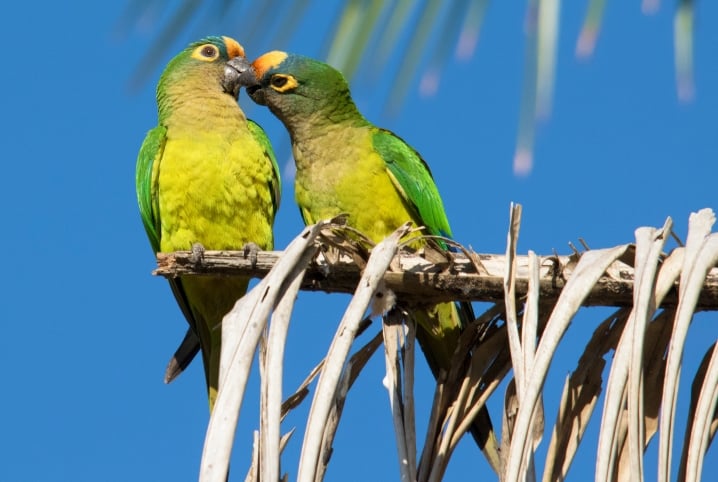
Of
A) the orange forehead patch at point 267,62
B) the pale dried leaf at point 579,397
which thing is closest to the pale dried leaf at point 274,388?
the pale dried leaf at point 579,397

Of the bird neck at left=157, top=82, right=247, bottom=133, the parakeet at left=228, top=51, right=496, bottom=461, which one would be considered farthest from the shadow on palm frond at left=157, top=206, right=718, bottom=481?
the bird neck at left=157, top=82, right=247, bottom=133

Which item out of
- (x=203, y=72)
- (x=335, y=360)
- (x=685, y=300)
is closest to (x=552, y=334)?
Answer: (x=685, y=300)

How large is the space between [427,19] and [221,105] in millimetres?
3848

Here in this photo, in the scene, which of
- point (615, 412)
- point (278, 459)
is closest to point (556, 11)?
point (615, 412)

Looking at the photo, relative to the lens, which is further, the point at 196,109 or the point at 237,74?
the point at 237,74

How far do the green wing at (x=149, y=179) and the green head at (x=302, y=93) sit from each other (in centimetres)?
55

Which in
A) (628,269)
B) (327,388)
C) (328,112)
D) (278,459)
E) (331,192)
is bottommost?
(278,459)

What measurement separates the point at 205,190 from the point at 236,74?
3.18ft

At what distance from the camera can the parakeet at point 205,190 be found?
4.76m

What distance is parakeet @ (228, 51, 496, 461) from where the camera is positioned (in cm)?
464

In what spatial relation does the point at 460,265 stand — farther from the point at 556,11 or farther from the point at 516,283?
the point at 556,11

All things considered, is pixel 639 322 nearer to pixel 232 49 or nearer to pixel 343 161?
pixel 343 161

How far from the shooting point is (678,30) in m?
1.48

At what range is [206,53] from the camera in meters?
5.64
